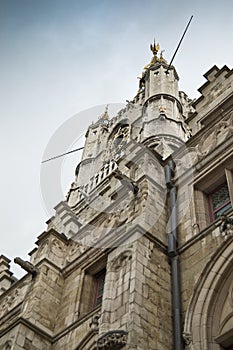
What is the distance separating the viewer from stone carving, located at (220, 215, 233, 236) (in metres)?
10.3

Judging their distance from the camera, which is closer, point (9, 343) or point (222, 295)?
point (222, 295)

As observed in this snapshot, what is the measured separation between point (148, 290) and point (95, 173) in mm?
25303

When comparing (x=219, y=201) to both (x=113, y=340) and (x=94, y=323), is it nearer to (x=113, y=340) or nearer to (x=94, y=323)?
(x=94, y=323)

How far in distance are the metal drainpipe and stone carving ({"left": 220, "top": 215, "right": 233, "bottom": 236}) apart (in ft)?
3.99

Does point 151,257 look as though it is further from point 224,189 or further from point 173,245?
point 224,189

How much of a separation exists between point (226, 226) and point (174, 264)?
1.37 m

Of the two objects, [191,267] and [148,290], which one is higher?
[191,267]

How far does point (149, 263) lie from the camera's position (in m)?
10.4

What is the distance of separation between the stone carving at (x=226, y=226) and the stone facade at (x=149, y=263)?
2 centimetres

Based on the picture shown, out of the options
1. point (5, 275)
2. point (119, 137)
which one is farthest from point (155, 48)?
point (5, 275)

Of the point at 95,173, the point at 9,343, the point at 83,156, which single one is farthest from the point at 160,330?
the point at 83,156

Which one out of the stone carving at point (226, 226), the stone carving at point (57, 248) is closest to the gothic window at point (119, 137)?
the stone carving at point (57, 248)

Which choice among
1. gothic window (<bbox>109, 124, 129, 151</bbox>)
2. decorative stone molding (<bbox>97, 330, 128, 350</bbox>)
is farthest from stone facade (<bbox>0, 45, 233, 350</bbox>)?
gothic window (<bbox>109, 124, 129, 151</bbox>)

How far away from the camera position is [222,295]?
9.48 metres
